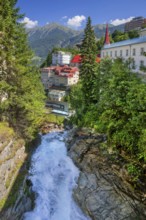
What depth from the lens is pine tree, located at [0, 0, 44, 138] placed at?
18.5m

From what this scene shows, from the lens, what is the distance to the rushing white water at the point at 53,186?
13.1 meters

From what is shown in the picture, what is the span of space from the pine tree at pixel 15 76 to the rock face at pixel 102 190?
929cm

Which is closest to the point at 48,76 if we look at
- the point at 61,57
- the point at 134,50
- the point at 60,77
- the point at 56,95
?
the point at 60,77

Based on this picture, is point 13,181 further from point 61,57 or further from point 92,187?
point 61,57

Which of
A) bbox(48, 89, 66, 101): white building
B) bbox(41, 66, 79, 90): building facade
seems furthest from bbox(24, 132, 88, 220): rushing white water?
bbox(41, 66, 79, 90): building facade

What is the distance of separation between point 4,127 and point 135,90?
12.7m

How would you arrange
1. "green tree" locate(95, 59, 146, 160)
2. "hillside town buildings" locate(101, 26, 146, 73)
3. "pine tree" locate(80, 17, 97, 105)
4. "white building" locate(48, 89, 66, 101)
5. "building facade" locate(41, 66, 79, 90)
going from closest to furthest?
"green tree" locate(95, 59, 146, 160), "hillside town buildings" locate(101, 26, 146, 73), "pine tree" locate(80, 17, 97, 105), "white building" locate(48, 89, 66, 101), "building facade" locate(41, 66, 79, 90)

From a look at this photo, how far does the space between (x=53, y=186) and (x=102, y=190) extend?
221 inches

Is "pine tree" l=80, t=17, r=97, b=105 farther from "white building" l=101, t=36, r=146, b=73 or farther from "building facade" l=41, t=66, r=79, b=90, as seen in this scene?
"building facade" l=41, t=66, r=79, b=90

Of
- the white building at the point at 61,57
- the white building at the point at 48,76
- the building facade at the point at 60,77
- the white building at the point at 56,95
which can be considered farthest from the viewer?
the white building at the point at 61,57

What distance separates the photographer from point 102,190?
36.9 feet

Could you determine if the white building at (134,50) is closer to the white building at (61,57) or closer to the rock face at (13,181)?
the rock face at (13,181)

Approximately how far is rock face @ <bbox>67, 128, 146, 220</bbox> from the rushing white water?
105cm

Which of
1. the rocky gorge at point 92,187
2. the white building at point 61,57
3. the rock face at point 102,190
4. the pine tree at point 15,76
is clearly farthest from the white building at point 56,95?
the rock face at point 102,190
